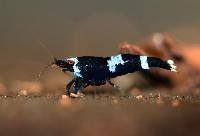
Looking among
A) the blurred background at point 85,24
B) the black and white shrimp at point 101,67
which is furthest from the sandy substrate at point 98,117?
the blurred background at point 85,24

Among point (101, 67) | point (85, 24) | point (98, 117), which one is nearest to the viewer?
point (98, 117)

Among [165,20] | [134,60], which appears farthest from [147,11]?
[134,60]

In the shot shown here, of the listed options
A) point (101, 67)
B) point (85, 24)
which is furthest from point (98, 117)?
point (85, 24)

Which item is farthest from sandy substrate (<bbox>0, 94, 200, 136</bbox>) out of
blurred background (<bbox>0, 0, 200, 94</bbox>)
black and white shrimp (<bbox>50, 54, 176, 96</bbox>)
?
blurred background (<bbox>0, 0, 200, 94</bbox>)

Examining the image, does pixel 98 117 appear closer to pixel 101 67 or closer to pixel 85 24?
pixel 101 67

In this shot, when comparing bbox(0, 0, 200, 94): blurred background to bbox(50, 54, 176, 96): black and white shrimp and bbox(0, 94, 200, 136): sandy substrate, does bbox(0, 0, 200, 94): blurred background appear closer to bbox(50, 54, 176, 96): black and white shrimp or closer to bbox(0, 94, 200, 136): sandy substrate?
bbox(50, 54, 176, 96): black and white shrimp

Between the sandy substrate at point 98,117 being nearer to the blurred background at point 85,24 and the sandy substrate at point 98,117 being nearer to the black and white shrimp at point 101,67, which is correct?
A: the black and white shrimp at point 101,67
